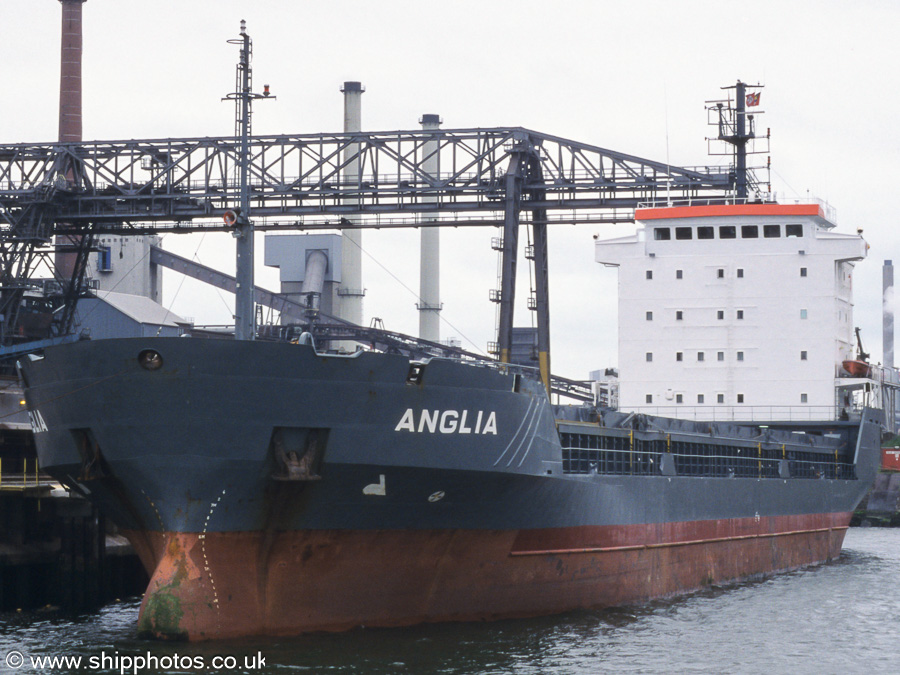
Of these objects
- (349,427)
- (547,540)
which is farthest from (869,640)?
(349,427)

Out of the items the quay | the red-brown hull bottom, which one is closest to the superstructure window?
the quay

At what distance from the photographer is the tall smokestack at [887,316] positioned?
89.7 metres

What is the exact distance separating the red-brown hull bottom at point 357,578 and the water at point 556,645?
0.26 m

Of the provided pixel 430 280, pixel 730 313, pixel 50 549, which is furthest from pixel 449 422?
pixel 430 280

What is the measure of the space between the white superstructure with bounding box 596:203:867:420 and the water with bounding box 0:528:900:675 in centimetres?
772

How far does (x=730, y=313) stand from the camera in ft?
94.6

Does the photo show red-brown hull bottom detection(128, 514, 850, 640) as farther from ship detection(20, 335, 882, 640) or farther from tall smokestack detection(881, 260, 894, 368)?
tall smokestack detection(881, 260, 894, 368)

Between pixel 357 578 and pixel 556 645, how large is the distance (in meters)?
2.94

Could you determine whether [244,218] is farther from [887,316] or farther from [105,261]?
[887,316]

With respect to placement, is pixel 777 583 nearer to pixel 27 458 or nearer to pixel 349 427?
pixel 349 427

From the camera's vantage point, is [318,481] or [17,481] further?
[17,481]

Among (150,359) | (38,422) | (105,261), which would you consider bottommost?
(38,422)

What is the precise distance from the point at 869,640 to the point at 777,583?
697cm

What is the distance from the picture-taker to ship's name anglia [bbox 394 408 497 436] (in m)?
16.5
